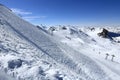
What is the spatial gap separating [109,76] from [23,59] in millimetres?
14629

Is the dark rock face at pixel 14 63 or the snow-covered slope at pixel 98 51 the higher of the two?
the dark rock face at pixel 14 63

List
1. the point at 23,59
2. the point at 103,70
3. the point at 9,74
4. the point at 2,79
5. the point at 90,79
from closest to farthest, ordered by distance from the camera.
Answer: the point at 2,79, the point at 9,74, the point at 23,59, the point at 90,79, the point at 103,70

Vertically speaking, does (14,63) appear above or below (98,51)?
above

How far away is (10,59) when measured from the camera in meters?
13.1

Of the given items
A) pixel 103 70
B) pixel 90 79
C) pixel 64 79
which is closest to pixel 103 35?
pixel 103 70

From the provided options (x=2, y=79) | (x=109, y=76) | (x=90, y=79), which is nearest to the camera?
(x=2, y=79)

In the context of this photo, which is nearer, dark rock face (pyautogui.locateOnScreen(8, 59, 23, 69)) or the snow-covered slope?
dark rock face (pyautogui.locateOnScreen(8, 59, 23, 69))

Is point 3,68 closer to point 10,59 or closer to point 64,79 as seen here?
point 10,59

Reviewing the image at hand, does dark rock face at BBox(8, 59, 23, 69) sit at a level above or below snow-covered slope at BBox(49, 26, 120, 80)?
above

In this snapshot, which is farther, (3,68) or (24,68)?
(24,68)

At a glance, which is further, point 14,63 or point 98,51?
point 98,51

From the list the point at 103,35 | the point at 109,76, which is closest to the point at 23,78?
the point at 109,76

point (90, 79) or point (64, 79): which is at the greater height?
point (64, 79)

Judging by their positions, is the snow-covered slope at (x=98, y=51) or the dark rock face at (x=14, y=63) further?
the snow-covered slope at (x=98, y=51)
